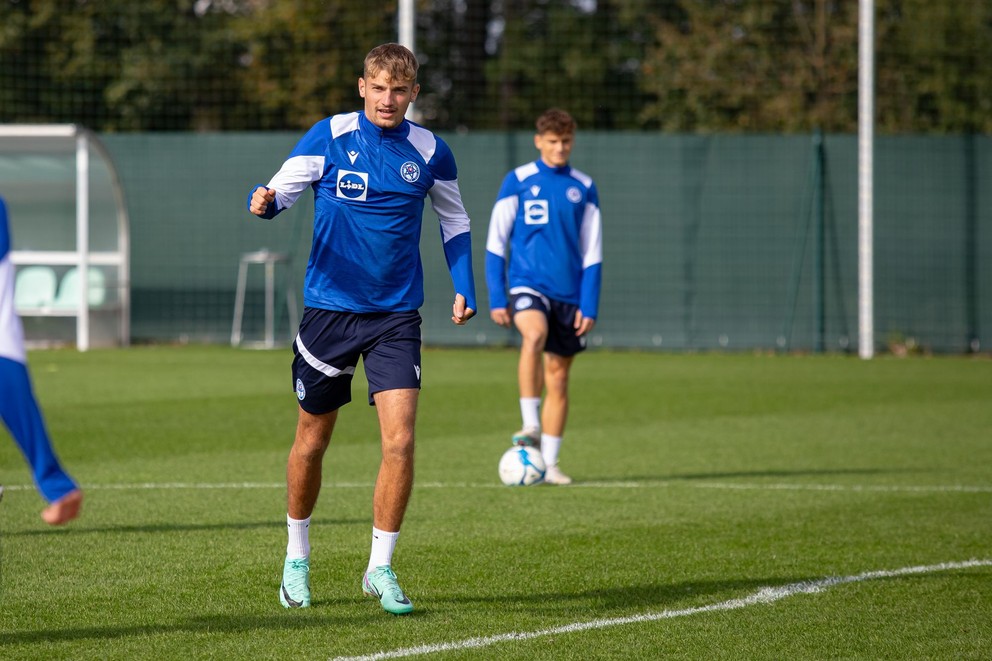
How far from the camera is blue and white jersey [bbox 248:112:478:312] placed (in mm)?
5609

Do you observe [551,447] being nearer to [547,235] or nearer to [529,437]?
[529,437]

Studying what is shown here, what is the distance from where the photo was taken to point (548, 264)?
370 inches

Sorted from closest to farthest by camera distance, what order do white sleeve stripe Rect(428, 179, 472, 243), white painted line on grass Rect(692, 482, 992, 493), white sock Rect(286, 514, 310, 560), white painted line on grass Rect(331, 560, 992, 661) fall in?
1. white painted line on grass Rect(331, 560, 992, 661)
2. white sock Rect(286, 514, 310, 560)
3. white sleeve stripe Rect(428, 179, 472, 243)
4. white painted line on grass Rect(692, 482, 992, 493)

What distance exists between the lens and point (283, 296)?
2203cm

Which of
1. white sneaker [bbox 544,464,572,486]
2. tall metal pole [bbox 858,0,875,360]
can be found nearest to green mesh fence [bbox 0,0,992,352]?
tall metal pole [bbox 858,0,875,360]

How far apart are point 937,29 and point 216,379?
655 inches

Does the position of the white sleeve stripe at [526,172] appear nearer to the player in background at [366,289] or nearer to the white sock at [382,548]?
the player in background at [366,289]

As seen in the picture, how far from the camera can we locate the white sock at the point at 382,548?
5496mm

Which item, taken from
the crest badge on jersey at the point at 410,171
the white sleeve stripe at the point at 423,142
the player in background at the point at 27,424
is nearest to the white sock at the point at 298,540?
the crest badge on jersey at the point at 410,171

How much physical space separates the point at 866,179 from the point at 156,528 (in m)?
15.2

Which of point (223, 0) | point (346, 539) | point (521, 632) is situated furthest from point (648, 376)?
point (223, 0)

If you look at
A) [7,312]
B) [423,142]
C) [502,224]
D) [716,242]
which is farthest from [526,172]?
[716,242]

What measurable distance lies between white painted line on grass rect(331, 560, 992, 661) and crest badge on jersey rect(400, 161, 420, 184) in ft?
5.95

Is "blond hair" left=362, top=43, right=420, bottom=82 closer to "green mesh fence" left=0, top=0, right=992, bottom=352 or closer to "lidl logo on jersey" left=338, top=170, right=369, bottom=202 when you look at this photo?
"lidl logo on jersey" left=338, top=170, right=369, bottom=202
